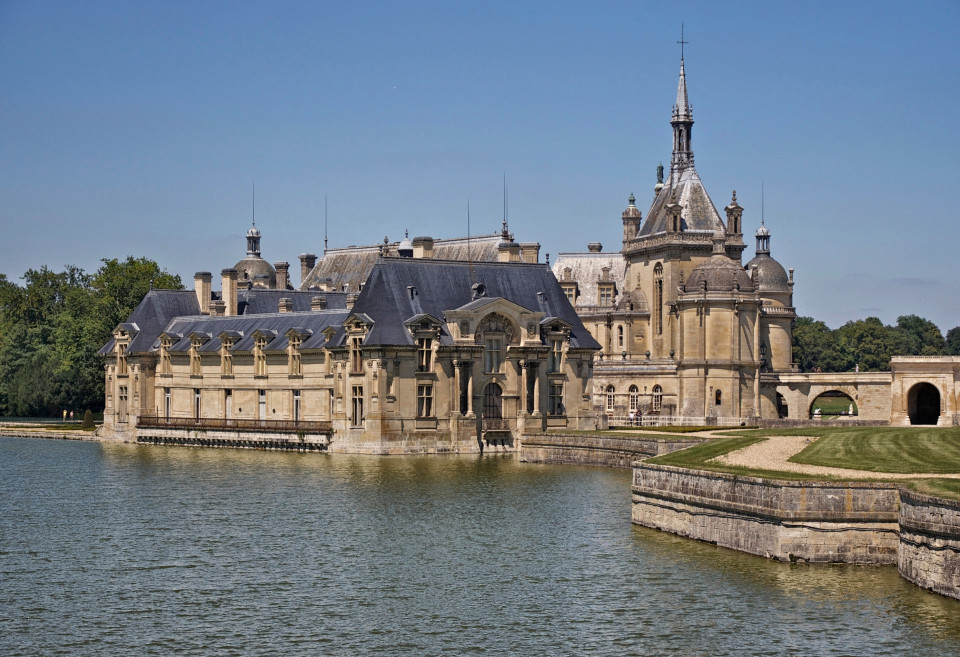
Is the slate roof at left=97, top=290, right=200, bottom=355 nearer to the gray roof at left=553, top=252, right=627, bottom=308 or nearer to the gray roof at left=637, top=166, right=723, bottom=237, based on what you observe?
the gray roof at left=553, top=252, right=627, bottom=308

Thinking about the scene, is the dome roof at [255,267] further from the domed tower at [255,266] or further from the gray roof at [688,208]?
the gray roof at [688,208]

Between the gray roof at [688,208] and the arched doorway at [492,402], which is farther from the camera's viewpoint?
the gray roof at [688,208]

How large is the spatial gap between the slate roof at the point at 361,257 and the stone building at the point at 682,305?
12.4 meters

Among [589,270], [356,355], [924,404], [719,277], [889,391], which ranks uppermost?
[589,270]

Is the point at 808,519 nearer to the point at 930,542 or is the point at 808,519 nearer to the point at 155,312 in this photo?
the point at 930,542

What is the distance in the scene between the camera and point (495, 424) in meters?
86.0

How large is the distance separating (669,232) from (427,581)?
263ft

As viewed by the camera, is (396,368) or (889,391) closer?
(396,368)

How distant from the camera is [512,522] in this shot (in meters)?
54.3

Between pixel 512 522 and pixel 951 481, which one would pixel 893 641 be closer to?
pixel 951 481

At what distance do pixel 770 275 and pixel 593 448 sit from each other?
171 ft

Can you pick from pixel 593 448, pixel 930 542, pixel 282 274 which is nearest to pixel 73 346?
pixel 282 274

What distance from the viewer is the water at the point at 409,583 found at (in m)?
35.3

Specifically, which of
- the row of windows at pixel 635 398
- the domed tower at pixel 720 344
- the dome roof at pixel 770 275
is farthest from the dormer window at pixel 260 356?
the dome roof at pixel 770 275
